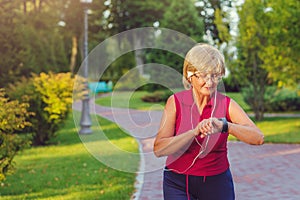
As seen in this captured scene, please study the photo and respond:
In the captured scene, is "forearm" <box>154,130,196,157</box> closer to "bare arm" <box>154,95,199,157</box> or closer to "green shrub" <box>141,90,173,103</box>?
"bare arm" <box>154,95,199,157</box>

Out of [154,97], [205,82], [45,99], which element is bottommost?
[154,97]

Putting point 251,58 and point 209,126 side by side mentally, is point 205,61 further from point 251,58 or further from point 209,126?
point 251,58

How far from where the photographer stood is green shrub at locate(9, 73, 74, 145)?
12.4 metres

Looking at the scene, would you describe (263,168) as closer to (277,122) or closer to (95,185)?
(95,185)

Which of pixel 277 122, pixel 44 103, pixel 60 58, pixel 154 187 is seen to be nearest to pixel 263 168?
pixel 154 187

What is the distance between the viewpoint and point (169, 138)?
103 inches

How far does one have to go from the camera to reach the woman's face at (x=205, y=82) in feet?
8.25

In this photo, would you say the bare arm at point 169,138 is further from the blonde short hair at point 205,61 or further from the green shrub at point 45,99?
the green shrub at point 45,99

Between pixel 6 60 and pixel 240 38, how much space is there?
8.93 meters

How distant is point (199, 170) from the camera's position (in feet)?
9.16

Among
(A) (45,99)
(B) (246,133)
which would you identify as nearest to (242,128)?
(B) (246,133)

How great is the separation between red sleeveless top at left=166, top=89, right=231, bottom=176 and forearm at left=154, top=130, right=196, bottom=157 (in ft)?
0.25

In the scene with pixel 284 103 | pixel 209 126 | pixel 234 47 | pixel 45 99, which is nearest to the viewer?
pixel 209 126

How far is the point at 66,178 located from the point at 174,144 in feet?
19.9
